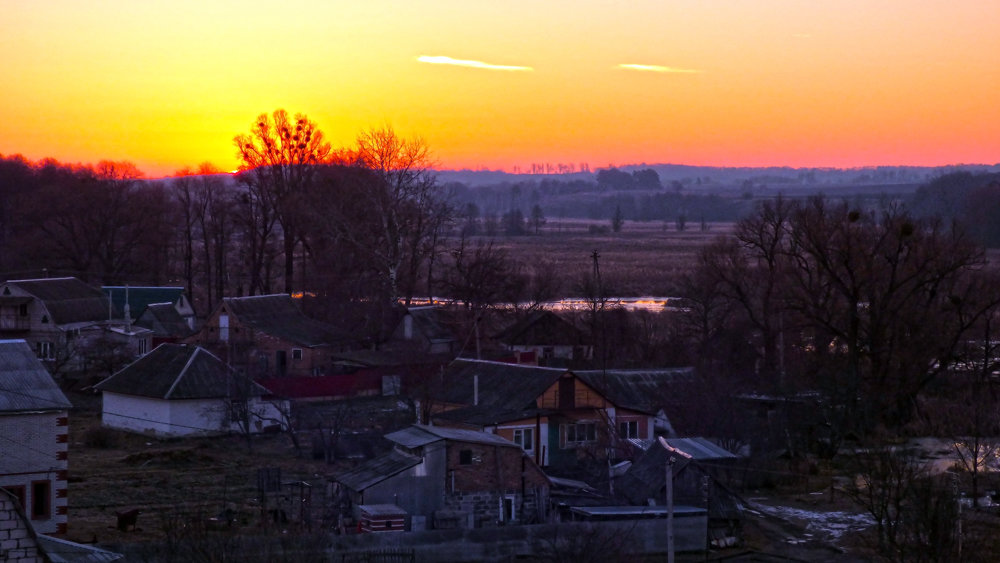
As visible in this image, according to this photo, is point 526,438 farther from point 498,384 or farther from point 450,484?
point 450,484

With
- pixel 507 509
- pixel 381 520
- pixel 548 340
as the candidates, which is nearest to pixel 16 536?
pixel 381 520

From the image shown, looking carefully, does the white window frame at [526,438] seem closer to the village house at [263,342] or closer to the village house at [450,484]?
the village house at [450,484]

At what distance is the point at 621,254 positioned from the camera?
103188mm

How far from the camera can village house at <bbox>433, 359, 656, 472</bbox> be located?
2783cm

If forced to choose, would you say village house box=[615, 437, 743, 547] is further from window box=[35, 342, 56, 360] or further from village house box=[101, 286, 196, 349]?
window box=[35, 342, 56, 360]

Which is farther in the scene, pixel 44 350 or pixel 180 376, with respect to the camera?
Answer: pixel 44 350

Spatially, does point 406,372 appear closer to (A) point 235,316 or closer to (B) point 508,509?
(A) point 235,316

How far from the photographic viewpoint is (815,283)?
36.8 m

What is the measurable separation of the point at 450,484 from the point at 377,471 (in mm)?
1366

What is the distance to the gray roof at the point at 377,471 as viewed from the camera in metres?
21.9

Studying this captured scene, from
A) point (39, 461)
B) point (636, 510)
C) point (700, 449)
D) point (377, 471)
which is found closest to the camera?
point (39, 461)

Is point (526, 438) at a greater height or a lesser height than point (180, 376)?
lesser

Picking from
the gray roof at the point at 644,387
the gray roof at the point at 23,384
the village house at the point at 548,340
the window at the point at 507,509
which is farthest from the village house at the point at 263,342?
the window at the point at 507,509

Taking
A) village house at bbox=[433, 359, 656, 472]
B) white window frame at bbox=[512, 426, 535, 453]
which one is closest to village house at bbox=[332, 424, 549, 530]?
village house at bbox=[433, 359, 656, 472]
